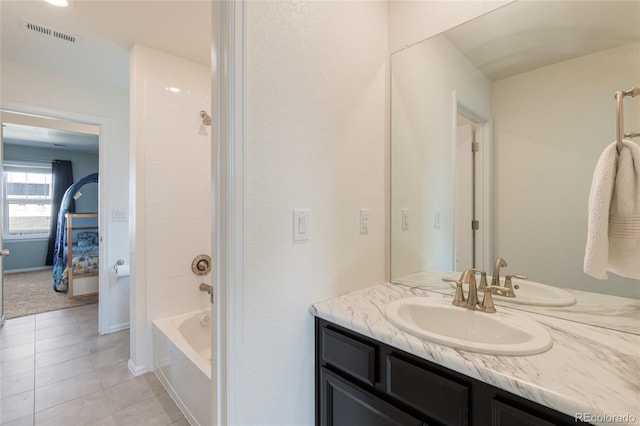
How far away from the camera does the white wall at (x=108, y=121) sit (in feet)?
8.20

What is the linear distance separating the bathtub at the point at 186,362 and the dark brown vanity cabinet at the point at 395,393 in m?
0.72

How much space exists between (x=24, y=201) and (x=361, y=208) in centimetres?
722

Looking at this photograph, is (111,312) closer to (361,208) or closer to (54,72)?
(54,72)

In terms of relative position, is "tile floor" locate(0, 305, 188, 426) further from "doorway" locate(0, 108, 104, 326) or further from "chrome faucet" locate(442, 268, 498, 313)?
"doorway" locate(0, 108, 104, 326)

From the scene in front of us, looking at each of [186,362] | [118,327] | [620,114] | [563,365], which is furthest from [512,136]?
[118,327]

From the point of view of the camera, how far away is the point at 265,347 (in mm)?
1023

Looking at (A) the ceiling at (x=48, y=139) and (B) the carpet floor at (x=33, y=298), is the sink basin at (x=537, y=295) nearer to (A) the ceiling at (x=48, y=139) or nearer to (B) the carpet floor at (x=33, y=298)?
(B) the carpet floor at (x=33, y=298)

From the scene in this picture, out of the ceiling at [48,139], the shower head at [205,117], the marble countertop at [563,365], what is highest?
the ceiling at [48,139]

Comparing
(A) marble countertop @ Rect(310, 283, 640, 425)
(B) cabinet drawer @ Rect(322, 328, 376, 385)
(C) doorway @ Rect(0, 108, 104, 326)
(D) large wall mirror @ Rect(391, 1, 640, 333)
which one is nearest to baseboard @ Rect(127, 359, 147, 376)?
(B) cabinet drawer @ Rect(322, 328, 376, 385)

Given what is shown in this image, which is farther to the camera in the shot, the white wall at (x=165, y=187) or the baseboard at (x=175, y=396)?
the white wall at (x=165, y=187)

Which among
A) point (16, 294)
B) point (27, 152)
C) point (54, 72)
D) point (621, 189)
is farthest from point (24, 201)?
point (621, 189)

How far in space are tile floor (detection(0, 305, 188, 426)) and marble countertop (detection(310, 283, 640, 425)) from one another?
1.53 m

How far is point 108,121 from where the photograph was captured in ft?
9.41

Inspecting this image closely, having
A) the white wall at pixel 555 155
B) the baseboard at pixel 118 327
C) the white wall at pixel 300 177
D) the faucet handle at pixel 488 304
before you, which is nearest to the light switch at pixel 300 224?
the white wall at pixel 300 177
